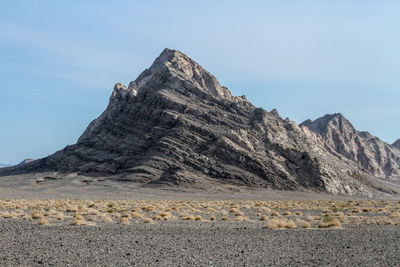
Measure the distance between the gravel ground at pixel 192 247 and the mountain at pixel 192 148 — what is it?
225 ft

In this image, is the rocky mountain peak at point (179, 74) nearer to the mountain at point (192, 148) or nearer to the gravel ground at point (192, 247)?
the mountain at point (192, 148)

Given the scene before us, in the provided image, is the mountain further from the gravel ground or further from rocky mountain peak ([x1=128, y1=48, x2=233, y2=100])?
the gravel ground

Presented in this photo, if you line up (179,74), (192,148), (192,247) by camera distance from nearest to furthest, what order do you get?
1. (192,247)
2. (192,148)
3. (179,74)

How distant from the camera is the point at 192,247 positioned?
16.7 meters

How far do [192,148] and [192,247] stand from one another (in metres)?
82.8

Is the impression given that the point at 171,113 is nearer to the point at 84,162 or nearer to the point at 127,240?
the point at 84,162

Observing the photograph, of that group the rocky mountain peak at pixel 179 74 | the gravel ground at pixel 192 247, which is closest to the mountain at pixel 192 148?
the rocky mountain peak at pixel 179 74

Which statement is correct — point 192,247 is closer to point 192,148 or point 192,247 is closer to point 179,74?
point 192,148

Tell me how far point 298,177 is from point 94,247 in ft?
280

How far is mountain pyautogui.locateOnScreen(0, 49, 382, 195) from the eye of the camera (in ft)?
310

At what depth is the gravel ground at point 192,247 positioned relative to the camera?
13.8 metres

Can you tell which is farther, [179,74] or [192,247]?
[179,74]

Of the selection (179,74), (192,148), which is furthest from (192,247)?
(179,74)

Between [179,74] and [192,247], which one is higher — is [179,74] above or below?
above
